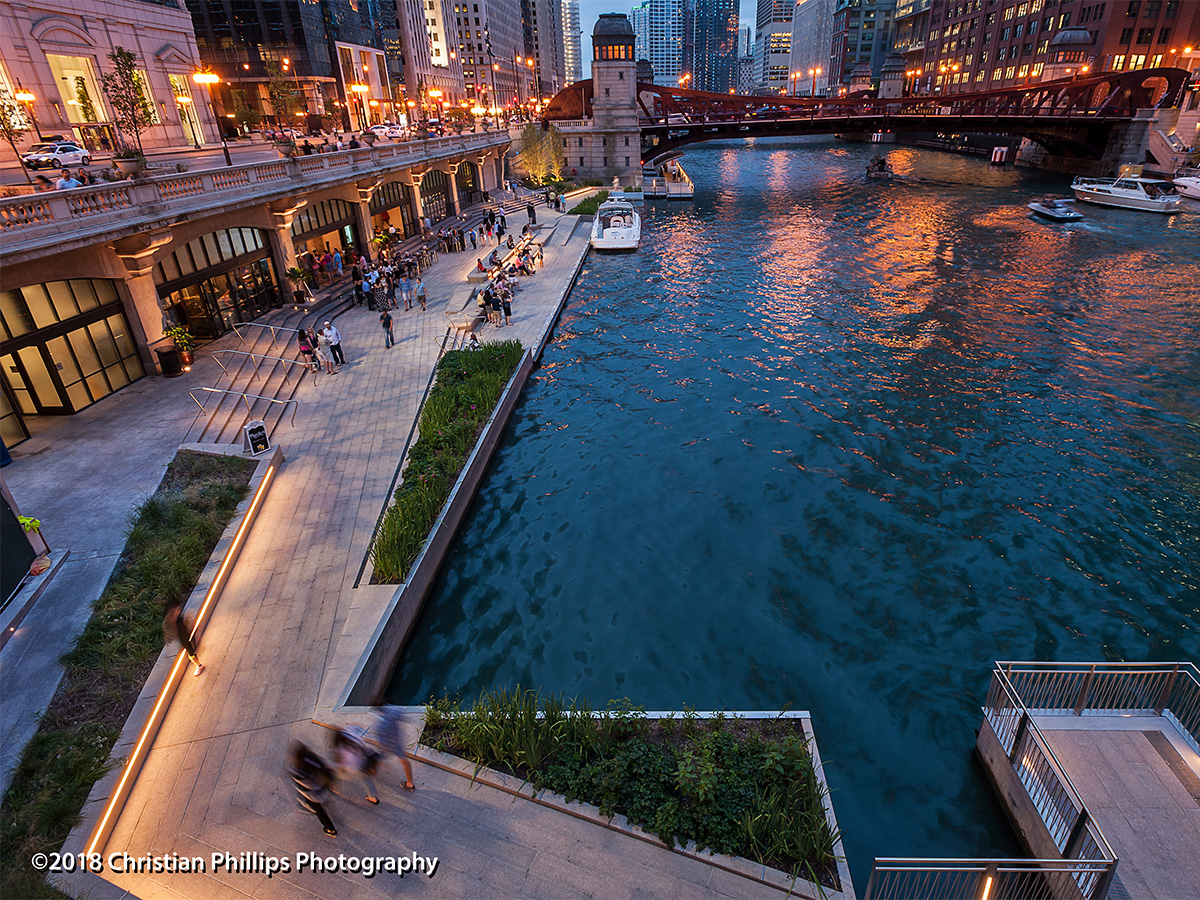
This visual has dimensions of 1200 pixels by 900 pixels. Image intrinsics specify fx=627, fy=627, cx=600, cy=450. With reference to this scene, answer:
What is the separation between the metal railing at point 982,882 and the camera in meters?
7.01

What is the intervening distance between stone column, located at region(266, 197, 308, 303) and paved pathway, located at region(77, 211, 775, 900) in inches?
682

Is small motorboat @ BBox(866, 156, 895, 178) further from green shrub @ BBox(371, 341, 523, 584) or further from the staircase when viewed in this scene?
the staircase

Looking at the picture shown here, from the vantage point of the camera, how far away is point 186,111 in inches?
1752

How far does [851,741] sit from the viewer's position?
35.1 feet

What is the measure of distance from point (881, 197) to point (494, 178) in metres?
41.8

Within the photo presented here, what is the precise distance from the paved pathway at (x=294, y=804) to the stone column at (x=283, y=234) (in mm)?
17314

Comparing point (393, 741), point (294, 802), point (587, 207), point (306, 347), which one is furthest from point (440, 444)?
point (587, 207)

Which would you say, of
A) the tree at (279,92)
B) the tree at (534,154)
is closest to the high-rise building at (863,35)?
the tree at (534,154)

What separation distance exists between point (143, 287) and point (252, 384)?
429 cm

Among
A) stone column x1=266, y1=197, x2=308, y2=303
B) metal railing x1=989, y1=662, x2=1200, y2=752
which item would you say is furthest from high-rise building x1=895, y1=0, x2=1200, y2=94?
metal railing x1=989, y1=662, x2=1200, y2=752

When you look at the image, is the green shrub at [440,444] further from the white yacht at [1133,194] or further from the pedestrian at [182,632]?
the white yacht at [1133,194]

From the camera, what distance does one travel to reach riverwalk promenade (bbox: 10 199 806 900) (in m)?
7.47

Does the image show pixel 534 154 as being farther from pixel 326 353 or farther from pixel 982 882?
pixel 982 882

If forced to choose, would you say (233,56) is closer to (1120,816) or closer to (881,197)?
(881,197)
